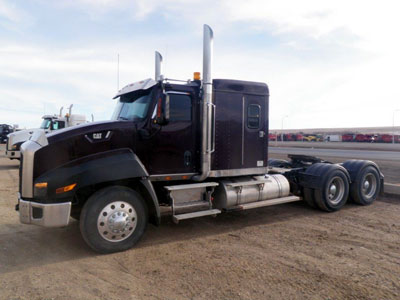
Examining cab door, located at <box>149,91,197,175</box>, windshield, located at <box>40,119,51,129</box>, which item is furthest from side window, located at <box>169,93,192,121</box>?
windshield, located at <box>40,119,51,129</box>

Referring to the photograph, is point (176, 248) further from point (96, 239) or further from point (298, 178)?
point (298, 178)

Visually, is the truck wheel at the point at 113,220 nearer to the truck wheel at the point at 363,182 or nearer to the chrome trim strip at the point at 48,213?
the chrome trim strip at the point at 48,213

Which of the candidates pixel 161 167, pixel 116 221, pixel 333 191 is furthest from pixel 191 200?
pixel 333 191

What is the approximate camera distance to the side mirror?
5.23 metres

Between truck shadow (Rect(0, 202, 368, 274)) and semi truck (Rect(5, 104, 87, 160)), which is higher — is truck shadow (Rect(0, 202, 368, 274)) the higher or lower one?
the lower one

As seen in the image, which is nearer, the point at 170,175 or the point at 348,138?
the point at 170,175

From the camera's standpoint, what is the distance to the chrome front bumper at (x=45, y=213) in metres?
4.53

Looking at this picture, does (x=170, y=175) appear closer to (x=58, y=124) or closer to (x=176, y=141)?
(x=176, y=141)

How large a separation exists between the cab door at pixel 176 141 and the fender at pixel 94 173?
1.56ft

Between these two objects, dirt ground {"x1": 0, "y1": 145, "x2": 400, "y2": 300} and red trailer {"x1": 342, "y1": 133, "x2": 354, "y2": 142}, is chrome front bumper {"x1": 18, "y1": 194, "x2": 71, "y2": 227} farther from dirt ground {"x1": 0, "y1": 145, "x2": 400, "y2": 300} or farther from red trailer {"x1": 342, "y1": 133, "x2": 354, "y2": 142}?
red trailer {"x1": 342, "y1": 133, "x2": 354, "y2": 142}

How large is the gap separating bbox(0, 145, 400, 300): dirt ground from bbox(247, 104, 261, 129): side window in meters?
2.08

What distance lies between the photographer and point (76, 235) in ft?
18.8

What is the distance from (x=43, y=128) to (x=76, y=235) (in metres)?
12.2

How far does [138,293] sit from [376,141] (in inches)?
2283
